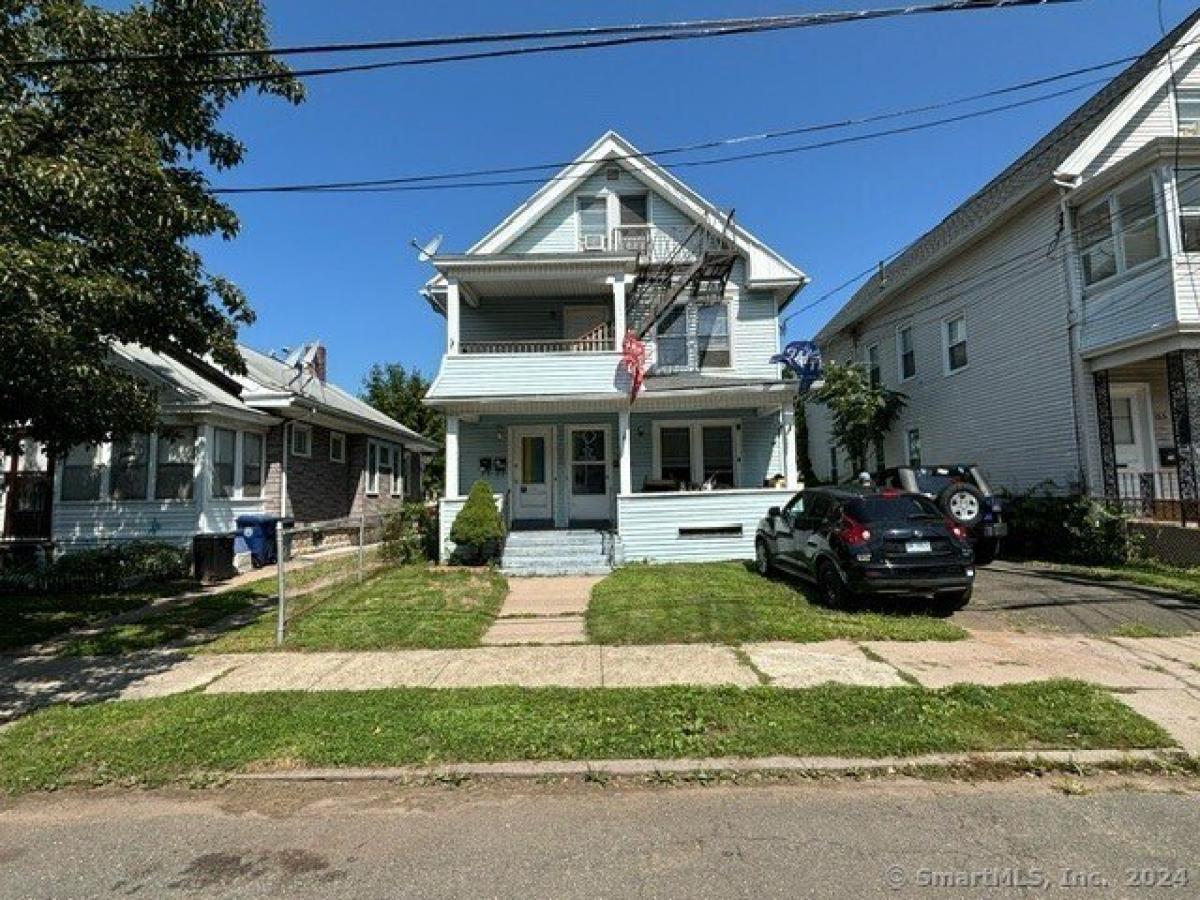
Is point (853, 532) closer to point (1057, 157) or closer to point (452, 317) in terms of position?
point (452, 317)

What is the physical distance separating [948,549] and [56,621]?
12.3m

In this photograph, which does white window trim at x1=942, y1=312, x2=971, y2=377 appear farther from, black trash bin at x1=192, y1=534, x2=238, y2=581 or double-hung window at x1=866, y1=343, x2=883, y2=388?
black trash bin at x1=192, y1=534, x2=238, y2=581

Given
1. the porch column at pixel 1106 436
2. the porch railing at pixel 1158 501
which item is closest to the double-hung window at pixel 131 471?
the porch railing at pixel 1158 501

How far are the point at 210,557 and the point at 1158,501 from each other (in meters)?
18.0

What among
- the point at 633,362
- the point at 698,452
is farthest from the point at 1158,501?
the point at 633,362

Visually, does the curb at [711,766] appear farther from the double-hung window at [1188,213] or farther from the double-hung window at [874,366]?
the double-hung window at [874,366]

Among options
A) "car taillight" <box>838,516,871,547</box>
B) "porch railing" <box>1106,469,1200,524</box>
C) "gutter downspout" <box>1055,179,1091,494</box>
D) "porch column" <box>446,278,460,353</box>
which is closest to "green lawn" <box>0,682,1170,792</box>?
"car taillight" <box>838,516,871,547</box>

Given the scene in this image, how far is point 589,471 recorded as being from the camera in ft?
53.6

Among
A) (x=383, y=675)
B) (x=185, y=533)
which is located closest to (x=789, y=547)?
(x=383, y=675)

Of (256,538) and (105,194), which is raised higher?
(105,194)

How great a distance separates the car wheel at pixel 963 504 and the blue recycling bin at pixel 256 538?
13.9 meters

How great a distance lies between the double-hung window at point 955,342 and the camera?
1794cm

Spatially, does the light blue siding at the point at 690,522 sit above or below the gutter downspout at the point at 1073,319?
below

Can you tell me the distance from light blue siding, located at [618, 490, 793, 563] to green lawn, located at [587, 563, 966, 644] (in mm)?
2208
